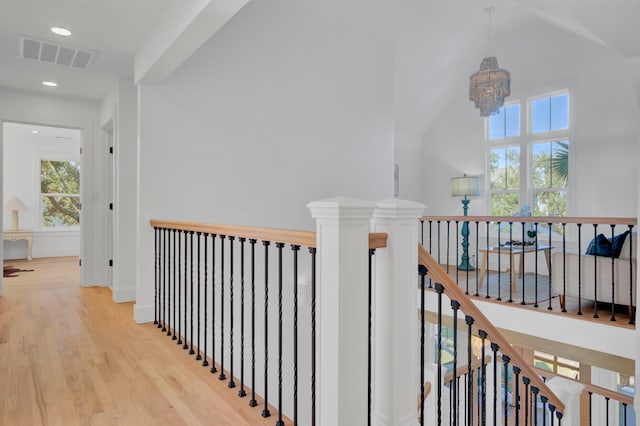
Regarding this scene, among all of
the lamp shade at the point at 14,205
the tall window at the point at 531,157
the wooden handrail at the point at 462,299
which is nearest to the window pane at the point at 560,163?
the tall window at the point at 531,157

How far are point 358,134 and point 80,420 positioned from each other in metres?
3.90

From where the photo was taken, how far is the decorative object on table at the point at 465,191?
628 cm

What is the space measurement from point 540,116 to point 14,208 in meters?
9.08

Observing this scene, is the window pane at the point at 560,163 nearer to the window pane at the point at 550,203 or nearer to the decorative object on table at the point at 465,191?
the window pane at the point at 550,203

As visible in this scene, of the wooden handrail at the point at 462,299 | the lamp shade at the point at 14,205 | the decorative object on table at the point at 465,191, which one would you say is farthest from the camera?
the lamp shade at the point at 14,205

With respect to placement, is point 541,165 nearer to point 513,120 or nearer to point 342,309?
point 513,120

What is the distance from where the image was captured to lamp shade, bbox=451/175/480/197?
6281 mm

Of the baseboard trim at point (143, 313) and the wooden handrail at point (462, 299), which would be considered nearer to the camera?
the wooden handrail at point (462, 299)

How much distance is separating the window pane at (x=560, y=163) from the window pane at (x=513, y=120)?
609mm

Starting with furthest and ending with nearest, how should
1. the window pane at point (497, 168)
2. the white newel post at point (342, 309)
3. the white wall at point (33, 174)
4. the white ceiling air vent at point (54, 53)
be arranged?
the white wall at point (33, 174) → the window pane at point (497, 168) → the white ceiling air vent at point (54, 53) → the white newel post at point (342, 309)

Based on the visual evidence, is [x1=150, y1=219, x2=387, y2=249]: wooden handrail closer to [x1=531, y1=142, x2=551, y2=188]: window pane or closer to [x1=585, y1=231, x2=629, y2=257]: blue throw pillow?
[x1=585, y1=231, x2=629, y2=257]: blue throw pillow

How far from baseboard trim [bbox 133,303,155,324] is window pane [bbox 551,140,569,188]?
564cm

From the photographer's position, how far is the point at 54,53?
3.57 m

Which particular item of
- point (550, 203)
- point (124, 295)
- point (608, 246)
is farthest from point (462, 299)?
point (550, 203)
